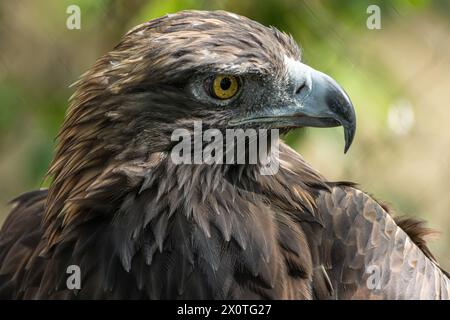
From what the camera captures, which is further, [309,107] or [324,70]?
[324,70]

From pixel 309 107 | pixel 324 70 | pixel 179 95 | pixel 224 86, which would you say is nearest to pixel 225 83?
pixel 224 86

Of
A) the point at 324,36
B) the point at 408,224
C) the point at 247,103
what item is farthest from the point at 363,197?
the point at 324,36

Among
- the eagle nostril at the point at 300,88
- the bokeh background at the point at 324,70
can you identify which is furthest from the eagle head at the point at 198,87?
the bokeh background at the point at 324,70

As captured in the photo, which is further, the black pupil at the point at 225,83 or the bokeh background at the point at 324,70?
the bokeh background at the point at 324,70

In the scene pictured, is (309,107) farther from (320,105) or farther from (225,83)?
(225,83)

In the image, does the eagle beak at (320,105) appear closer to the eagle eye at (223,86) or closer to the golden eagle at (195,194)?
the golden eagle at (195,194)

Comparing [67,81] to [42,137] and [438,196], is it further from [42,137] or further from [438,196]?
[438,196]

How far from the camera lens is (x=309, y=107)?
2770mm

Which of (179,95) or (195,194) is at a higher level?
(179,95)

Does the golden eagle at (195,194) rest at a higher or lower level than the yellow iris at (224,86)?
lower

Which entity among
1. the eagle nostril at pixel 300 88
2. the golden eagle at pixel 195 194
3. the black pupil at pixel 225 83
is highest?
the black pupil at pixel 225 83

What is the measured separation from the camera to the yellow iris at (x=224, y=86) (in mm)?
2711

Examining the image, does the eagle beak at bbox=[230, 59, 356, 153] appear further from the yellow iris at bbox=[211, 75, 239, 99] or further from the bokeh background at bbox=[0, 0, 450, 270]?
the bokeh background at bbox=[0, 0, 450, 270]

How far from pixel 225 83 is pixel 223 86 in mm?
11
